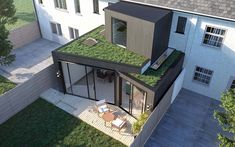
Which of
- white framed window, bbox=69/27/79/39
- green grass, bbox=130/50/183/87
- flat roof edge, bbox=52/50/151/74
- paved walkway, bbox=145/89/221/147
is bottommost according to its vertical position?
paved walkway, bbox=145/89/221/147

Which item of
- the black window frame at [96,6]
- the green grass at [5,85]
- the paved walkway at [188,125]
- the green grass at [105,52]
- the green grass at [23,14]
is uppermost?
the black window frame at [96,6]

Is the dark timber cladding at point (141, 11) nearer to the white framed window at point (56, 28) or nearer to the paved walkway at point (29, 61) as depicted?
the paved walkway at point (29, 61)

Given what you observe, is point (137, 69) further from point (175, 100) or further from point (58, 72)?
point (58, 72)

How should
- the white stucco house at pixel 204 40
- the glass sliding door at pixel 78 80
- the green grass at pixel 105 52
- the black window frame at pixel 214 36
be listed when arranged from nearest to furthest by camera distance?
1. the white stucco house at pixel 204 40
2. the black window frame at pixel 214 36
3. the green grass at pixel 105 52
4. the glass sliding door at pixel 78 80

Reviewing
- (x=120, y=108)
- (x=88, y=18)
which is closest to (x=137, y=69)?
(x=120, y=108)

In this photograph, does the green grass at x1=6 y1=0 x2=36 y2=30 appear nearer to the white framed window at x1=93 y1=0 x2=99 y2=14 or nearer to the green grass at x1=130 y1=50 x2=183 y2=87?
the white framed window at x1=93 y1=0 x2=99 y2=14

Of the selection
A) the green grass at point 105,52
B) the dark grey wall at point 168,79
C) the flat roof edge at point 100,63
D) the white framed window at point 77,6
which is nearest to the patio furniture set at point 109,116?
the dark grey wall at point 168,79

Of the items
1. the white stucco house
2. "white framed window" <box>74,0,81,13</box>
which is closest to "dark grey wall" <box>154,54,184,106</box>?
the white stucco house

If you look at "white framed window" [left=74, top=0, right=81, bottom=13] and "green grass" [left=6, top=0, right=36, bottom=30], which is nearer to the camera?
"white framed window" [left=74, top=0, right=81, bottom=13]
